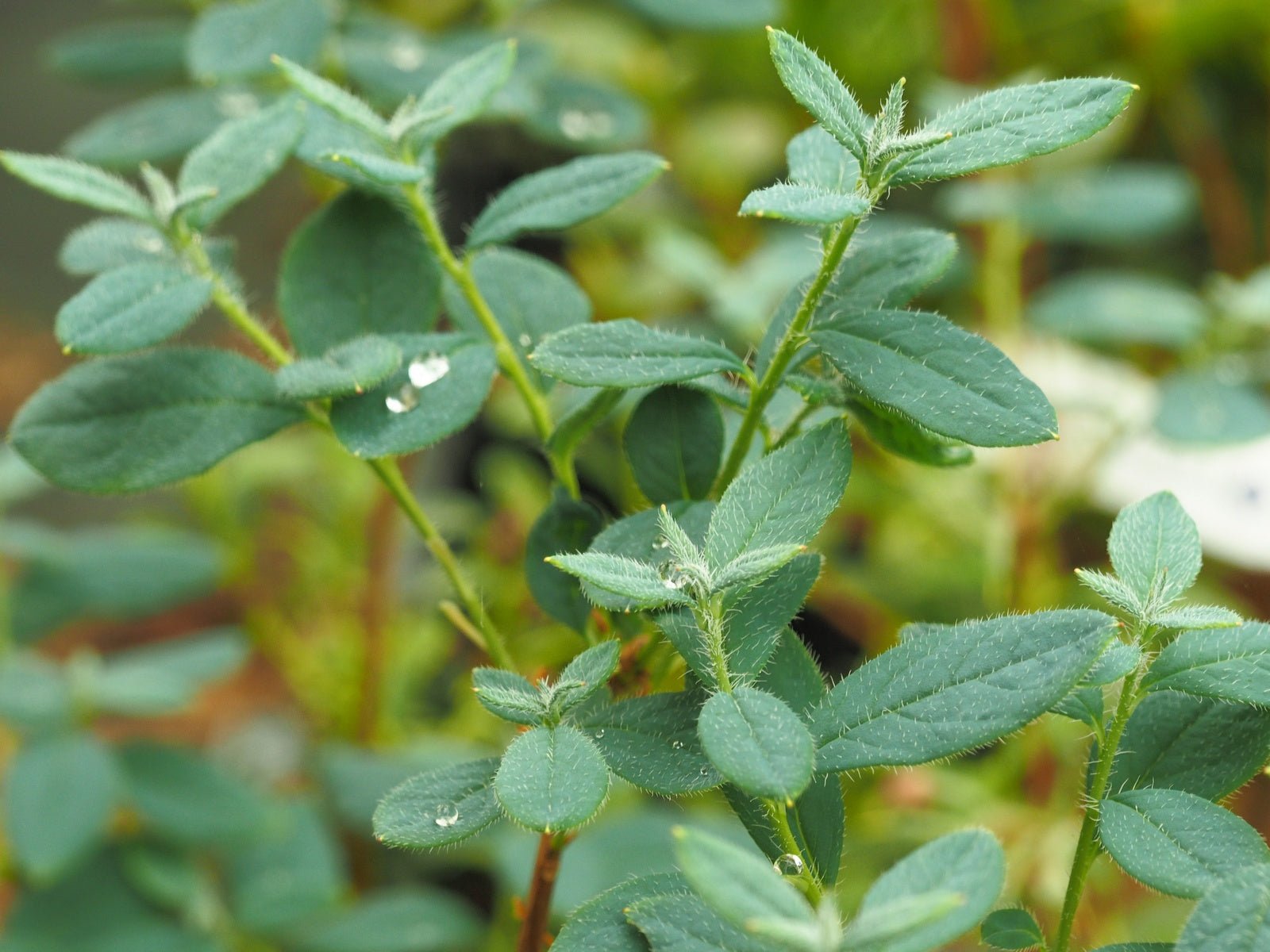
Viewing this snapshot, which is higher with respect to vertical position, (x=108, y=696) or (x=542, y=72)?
(x=542, y=72)

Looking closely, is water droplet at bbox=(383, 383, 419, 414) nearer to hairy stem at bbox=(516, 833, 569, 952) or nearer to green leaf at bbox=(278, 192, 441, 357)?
green leaf at bbox=(278, 192, 441, 357)

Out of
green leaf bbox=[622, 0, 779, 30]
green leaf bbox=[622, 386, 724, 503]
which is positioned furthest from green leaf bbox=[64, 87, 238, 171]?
green leaf bbox=[622, 386, 724, 503]

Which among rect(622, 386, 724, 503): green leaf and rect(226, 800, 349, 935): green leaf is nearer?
rect(622, 386, 724, 503): green leaf

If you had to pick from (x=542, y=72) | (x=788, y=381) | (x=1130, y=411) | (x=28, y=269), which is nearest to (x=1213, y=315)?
(x=1130, y=411)

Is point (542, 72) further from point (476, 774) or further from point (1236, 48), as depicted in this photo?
point (1236, 48)

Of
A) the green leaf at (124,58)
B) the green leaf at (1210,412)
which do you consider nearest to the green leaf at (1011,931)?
the green leaf at (1210,412)

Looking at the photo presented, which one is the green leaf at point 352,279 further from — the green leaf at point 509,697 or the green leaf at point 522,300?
the green leaf at point 509,697
